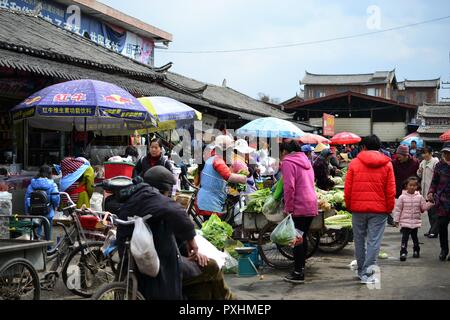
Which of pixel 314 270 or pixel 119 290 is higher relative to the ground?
pixel 119 290

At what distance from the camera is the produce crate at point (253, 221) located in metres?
7.85

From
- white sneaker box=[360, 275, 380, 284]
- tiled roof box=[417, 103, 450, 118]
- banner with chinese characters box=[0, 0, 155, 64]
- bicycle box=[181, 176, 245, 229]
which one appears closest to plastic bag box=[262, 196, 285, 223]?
white sneaker box=[360, 275, 380, 284]

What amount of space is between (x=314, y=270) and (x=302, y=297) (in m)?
1.58

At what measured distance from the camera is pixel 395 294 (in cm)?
641

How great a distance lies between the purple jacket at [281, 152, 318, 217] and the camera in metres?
6.85

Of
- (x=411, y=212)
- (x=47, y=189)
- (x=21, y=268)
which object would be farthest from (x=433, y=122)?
(x=21, y=268)

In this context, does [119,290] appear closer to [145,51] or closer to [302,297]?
[302,297]

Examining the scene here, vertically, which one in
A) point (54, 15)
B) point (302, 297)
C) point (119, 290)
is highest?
point (54, 15)

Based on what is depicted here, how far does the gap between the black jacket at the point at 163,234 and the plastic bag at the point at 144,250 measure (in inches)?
3.9

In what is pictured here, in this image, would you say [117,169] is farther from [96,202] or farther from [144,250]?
[144,250]

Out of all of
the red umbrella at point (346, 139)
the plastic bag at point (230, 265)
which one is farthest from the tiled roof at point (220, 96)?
the plastic bag at point (230, 265)

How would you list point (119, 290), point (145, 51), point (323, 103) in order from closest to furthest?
point (119, 290), point (145, 51), point (323, 103)
